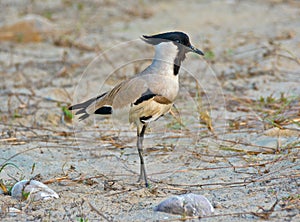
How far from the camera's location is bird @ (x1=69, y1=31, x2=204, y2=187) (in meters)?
2.64

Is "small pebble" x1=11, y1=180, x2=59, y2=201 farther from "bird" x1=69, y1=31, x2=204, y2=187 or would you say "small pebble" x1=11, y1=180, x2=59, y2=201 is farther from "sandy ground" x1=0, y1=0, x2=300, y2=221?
"bird" x1=69, y1=31, x2=204, y2=187

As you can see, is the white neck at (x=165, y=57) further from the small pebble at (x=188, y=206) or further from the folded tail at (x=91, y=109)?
the small pebble at (x=188, y=206)

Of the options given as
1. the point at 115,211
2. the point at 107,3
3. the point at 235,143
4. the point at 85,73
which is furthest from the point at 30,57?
the point at 115,211

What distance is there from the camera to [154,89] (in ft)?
8.59

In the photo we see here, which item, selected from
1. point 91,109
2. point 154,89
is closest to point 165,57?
point 154,89

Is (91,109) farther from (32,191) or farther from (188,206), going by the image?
(188,206)

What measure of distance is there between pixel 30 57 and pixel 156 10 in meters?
1.90

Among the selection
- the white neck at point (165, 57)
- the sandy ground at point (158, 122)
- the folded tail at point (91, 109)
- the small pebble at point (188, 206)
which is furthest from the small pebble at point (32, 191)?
the white neck at point (165, 57)

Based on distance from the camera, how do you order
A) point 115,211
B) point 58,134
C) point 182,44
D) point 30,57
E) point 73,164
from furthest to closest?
point 30,57 → point 58,134 → point 73,164 → point 182,44 → point 115,211

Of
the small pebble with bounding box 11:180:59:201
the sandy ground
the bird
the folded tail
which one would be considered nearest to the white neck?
the bird

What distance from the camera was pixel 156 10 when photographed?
6.79 m

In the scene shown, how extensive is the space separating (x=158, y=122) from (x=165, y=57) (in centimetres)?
91

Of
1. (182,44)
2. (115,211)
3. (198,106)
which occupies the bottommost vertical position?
(115,211)

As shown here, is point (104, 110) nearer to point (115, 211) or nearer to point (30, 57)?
point (115, 211)
